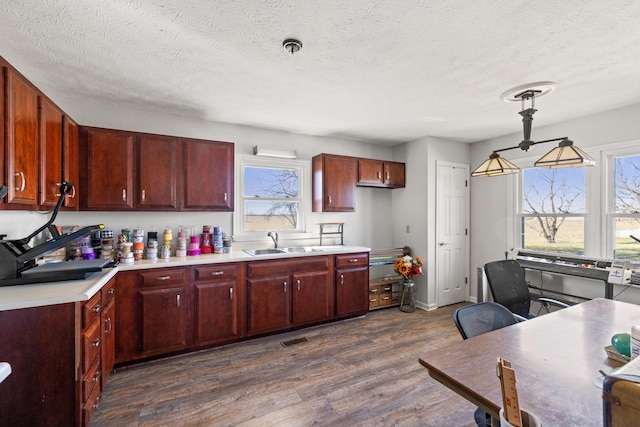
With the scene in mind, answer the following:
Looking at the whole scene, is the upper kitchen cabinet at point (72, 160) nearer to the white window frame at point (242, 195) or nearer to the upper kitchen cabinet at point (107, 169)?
the upper kitchen cabinet at point (107, 169)

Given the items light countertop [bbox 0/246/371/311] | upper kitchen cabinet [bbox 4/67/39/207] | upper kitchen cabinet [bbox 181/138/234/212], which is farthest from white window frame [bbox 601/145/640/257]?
upper kitchen cabinet [bbox 4/67/39/207]

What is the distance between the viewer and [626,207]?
2.98 m

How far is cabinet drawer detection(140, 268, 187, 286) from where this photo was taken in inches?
101

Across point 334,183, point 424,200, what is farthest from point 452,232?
point 334,183

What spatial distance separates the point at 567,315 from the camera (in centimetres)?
185

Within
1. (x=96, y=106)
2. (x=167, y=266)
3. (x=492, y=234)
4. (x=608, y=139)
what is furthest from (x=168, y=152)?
(x=608, y=139)

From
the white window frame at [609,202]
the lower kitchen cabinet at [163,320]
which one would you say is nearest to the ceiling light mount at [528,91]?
the white window frame at [609,202]

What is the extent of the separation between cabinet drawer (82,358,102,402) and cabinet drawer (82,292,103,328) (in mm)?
301

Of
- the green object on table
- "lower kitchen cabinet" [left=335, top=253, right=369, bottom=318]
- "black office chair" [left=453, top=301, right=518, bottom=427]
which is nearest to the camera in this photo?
the green object on table

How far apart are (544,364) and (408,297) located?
2.97 meters

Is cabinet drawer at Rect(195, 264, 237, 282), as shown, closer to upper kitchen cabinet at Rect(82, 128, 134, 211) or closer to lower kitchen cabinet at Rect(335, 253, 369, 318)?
upper kitchen cabinet at Rect(82, 128, 134, 211)

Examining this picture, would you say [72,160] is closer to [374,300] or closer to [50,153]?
[50,153]

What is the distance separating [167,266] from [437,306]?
361 centimetres

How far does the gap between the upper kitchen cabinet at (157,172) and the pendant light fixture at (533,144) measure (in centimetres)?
309
